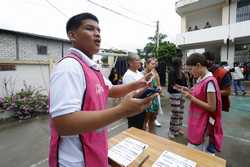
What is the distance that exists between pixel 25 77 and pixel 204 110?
5767 millimetres

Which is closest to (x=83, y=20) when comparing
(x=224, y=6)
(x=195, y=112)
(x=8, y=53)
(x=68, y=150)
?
(x=68, y=150)

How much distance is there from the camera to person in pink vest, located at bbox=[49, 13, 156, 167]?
2.55 ft

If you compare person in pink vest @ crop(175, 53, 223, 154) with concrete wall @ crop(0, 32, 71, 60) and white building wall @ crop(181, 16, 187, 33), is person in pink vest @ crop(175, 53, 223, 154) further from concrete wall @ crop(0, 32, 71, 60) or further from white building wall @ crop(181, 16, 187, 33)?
white building wall @ crop(181, 16, 187, 33)

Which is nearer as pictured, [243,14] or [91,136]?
[91,136]

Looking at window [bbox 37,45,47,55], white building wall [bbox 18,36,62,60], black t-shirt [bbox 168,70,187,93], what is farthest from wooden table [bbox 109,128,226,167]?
window [bbox 37,45,47,55]

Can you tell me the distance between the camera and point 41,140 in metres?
3.83

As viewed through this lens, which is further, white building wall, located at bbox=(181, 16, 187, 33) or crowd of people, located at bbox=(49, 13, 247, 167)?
white building wall, located at bbox=(181, 16, 187, 33)

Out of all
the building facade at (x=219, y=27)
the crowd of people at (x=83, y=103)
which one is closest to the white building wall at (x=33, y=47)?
the building facade at (x=219, y=27)

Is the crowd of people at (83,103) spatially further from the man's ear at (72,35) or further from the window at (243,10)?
the window at (243,10)

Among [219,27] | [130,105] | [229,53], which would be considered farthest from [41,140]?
[229,53]

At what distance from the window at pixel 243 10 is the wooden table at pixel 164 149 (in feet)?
42.8

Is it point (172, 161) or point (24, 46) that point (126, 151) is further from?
point (24, 46)

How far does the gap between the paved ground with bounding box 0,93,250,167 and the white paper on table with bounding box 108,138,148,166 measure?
1.89 m

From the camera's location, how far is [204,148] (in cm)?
213
